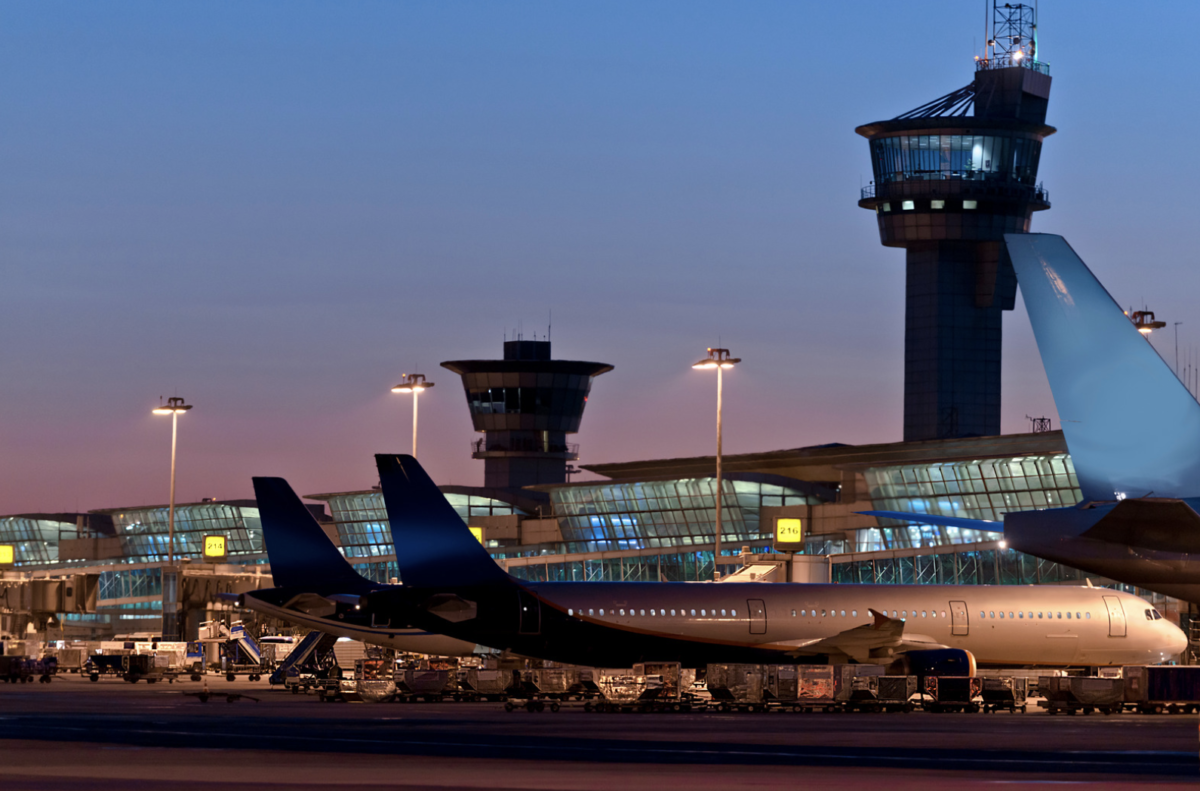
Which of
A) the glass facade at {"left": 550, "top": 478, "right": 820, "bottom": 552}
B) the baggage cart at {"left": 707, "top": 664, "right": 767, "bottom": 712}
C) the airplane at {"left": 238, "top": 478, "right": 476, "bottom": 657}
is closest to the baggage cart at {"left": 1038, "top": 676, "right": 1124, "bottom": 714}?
the baggage cart at {"left": 707, "top": 664, "right": 767, "bottom": 712}

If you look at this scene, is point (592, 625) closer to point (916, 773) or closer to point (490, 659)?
point (490, 659)

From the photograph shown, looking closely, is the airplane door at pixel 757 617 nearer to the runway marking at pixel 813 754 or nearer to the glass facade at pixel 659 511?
the runway marking at pixel 813 754

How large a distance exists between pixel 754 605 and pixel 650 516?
7639 cm

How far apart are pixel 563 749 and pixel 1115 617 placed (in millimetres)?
25941

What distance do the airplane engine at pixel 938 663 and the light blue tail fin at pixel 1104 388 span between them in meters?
25.3

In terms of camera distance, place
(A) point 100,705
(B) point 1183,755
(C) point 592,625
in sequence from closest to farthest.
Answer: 1. (B) point 1183,755
2. (A) point 100,705
3. (C) point 592,625

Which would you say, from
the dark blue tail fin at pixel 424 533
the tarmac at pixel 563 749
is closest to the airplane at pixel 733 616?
the dark blue tail fin at pixel 424 533

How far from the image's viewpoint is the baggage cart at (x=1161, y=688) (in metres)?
38.9

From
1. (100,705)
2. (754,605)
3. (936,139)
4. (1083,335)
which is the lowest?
(100,705)

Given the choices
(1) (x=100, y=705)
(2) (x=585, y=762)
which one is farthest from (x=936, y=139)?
(2) (x=585, y=762)

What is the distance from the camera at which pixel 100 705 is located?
38656mm

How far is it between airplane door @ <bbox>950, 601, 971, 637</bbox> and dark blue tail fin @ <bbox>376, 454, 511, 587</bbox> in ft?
45.2

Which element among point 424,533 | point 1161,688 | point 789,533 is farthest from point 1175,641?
point 424,533

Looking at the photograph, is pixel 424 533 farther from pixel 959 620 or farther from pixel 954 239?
pixel 954 239
